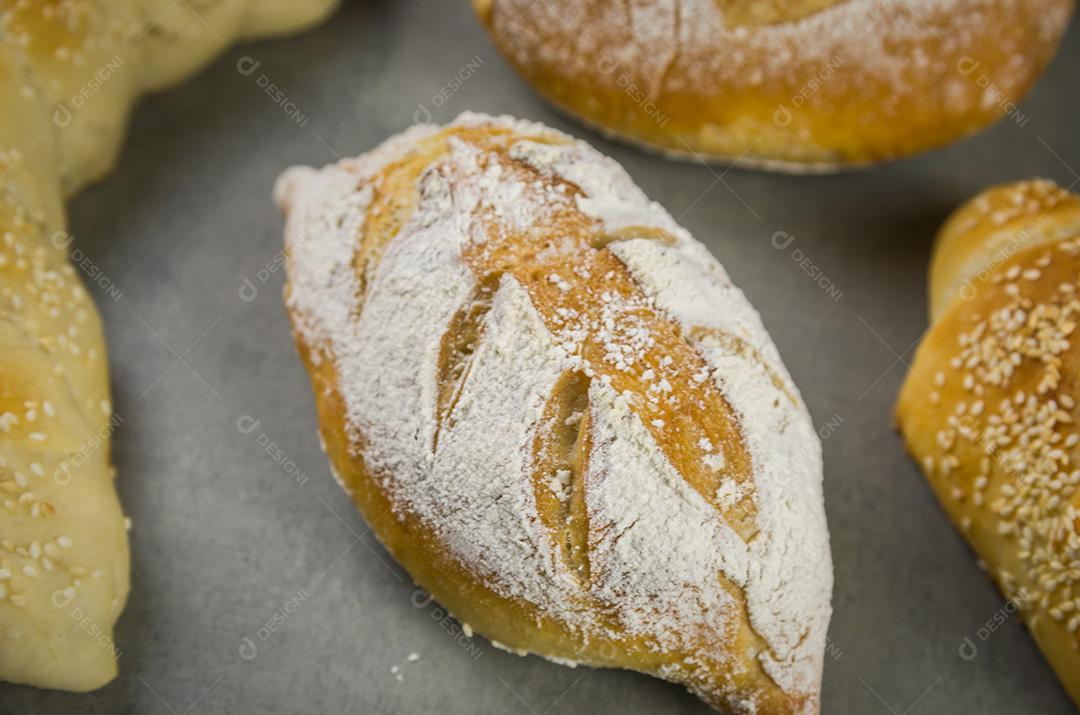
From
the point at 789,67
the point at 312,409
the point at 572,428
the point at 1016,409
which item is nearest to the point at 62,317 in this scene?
the point at 312,409

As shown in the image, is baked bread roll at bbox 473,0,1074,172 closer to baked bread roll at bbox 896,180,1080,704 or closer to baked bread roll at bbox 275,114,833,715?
baked bread roll at bbox 896,180,1080,704

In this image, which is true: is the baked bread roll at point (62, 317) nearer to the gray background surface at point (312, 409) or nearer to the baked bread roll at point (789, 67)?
the gray background surface at point (312, 409)

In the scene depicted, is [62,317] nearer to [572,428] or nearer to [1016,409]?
[572,428]

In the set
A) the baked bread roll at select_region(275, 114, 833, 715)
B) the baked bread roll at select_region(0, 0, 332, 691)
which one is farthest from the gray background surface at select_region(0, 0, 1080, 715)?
the baked bread roll at select_region(275, 114, 833, 715)

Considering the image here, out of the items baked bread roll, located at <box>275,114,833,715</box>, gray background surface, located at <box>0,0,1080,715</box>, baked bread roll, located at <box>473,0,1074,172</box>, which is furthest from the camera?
baked bread roll, located at <box>473,0,1074,172</box>

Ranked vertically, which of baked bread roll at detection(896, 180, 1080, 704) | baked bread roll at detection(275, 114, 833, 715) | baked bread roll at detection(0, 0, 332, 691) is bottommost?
baked bread roll at detection(0, 0, 332, 691)

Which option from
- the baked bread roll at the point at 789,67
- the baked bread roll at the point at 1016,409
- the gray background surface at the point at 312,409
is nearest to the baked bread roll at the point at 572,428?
the gray background surface at the point at 312,409

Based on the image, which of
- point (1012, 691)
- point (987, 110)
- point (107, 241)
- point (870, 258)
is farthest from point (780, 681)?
point (107, 241)
